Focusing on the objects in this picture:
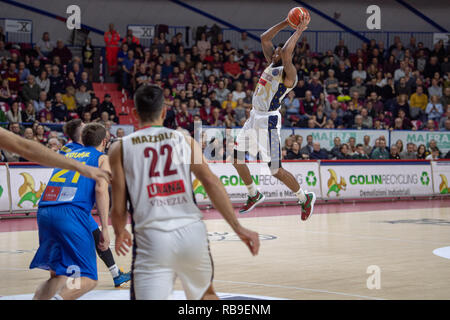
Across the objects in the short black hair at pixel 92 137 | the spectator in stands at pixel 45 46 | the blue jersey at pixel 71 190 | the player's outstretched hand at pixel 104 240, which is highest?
the spectator in stands at pixel 45 46

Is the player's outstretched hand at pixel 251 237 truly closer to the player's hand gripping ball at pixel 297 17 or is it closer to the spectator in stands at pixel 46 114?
the player's hand gripping ball at pixel 297 17

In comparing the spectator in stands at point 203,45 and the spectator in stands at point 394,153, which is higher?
the spectator in stands at point 203,45

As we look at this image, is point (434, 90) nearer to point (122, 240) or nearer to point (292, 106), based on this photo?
point (292, 106)

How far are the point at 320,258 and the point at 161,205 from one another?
5.71 meters

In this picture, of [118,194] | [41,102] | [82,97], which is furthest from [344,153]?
[118,194]

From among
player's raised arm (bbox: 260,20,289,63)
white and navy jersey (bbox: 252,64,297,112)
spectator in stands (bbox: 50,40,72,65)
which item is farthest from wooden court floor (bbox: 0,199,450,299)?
spectator in stands (bbox: 50,40,72,65)

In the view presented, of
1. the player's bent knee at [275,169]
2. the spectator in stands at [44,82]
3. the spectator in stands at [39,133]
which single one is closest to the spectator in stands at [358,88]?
the spectator in stands at [44,82]

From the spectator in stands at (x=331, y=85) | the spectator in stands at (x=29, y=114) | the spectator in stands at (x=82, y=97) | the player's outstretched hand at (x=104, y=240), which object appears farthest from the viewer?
the spectator in stands at (x=331, y=85)

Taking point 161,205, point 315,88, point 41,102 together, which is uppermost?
point 315,88

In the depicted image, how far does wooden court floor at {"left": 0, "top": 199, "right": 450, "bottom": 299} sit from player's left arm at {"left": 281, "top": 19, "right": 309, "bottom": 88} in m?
Answer: 2.38

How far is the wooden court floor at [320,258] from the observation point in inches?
287

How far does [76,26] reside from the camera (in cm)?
2216

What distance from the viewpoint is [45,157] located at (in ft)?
13.4
